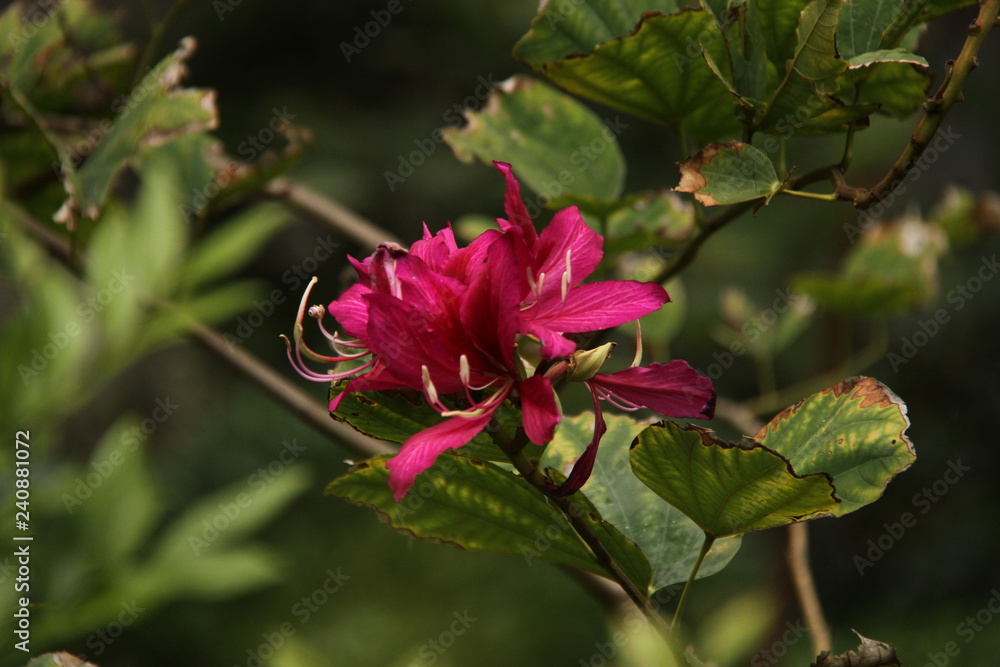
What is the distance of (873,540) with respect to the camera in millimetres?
2311

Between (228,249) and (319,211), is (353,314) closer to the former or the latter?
(319,211)

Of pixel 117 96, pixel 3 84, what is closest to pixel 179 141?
pixel 117 96

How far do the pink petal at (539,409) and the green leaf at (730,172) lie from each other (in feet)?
0.40

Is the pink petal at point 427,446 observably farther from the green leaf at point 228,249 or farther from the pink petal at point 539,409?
the green leaf at point 228,249

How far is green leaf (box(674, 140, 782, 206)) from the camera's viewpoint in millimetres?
407

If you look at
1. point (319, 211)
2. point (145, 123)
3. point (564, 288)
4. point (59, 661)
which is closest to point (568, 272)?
point (564, 288)

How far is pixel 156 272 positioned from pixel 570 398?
1553mm

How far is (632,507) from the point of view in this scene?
0.47 metres

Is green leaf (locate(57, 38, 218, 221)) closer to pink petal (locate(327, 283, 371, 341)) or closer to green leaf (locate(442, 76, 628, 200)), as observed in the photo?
green leaf (locate(442, 76, 628, 200))

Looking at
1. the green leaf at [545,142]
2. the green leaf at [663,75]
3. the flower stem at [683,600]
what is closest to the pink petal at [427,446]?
the flower stem at [683,600]

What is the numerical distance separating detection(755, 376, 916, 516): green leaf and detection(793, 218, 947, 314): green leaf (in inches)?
25.3

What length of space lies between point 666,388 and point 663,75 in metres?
0.23

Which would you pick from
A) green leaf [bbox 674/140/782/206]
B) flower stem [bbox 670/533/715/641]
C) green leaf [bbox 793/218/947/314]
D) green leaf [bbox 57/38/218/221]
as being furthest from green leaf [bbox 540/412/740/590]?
green leaf [bbox 793/218/947/314]

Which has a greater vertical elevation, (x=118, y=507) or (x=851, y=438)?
(x=851, y=438)
